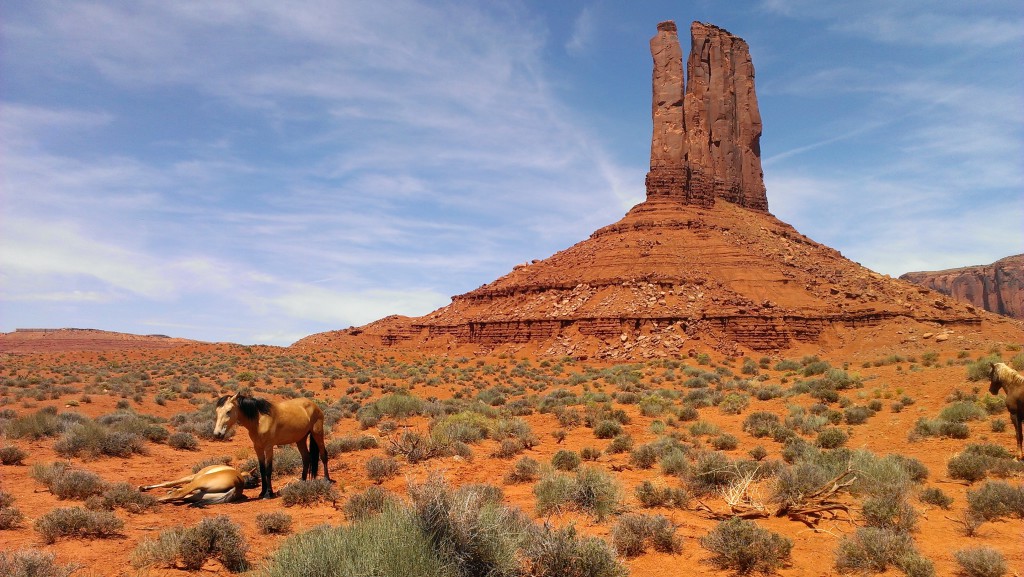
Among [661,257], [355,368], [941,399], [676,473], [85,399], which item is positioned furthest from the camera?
[661,257]

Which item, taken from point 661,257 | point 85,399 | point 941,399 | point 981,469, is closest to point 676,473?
point 981,469

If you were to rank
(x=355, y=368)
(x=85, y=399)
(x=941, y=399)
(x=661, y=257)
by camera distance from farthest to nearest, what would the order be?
(x=661, y=257)
(x=355, y=368)
(x=85, y=399)
(x=941, y=399)

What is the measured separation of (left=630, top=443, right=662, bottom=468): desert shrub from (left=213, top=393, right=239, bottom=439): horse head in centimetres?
801

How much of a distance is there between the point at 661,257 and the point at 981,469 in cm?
4888

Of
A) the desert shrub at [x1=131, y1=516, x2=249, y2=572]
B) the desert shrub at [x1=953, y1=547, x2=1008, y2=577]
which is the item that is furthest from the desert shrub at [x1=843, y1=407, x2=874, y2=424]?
the desert shrub at [x1=131, y1=516, x2=249, y2=572]

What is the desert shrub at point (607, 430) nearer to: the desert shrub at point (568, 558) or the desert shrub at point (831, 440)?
the desert shrub at point (831, 440)

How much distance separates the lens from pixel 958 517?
7719 millimetres

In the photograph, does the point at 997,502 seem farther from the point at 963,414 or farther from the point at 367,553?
the point at 367,553

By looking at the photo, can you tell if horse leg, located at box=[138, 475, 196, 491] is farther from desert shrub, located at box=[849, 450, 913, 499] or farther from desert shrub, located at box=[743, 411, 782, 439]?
desert shrub, located at box=[743, 411, 782, 439]

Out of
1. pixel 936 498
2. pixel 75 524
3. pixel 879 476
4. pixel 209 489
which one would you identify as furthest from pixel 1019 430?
pixel 75 524

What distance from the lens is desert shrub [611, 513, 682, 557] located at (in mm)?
6723

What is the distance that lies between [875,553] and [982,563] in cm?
95

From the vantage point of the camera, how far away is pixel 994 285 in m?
105

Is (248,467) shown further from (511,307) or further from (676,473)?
(511,307)
